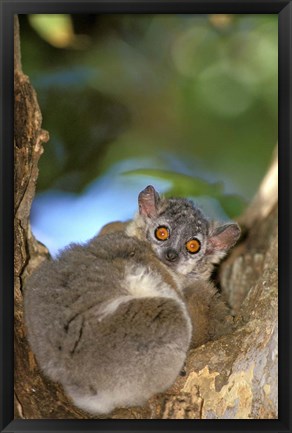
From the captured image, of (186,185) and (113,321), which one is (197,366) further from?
(186,185)

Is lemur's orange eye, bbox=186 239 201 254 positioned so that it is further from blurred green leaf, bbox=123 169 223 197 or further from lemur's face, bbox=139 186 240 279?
blurred green leaf, bbox=123 169 223 197

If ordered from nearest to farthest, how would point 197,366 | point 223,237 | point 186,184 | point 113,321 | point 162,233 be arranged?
point 113,321
point 197,366
point 162,233
point 223,237
point 186,184

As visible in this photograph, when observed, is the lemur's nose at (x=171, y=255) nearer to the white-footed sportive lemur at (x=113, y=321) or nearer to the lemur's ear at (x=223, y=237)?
the white-footed sportive lemur at (x=113, y=321)

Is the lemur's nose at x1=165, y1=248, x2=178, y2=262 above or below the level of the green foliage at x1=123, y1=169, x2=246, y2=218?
below

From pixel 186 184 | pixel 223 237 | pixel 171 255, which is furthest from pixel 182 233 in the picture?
pixel 186 184

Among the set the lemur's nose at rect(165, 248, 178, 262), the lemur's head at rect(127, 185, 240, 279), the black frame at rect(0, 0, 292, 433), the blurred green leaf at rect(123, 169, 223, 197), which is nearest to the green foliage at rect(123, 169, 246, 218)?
the blurred green leaf at rect(123, 169, 223, 197)

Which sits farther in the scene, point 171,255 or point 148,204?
point 148,204

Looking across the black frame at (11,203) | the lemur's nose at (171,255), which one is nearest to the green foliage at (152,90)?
the black frame at (11,203)
